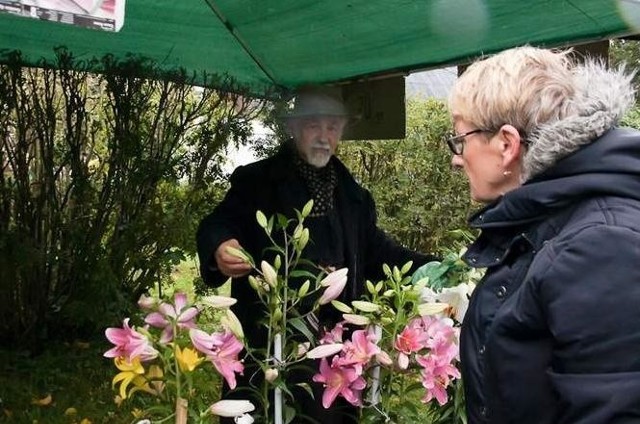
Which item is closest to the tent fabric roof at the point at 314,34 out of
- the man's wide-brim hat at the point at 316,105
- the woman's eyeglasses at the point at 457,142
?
the man's wide-brim hat at the point at 316,105

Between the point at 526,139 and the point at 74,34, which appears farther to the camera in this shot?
the point at 74,34

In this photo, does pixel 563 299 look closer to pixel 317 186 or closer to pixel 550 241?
pixel 550 241

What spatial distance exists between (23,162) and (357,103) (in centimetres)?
216

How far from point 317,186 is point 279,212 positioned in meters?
0.17

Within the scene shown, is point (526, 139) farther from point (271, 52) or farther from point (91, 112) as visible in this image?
point (91, 112)

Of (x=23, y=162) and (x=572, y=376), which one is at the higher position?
(x=23, y=162)

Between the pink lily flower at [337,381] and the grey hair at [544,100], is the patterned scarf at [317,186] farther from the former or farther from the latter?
the grey hair at [544,100]

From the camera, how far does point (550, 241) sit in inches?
42.2

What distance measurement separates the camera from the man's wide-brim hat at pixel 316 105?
252cm

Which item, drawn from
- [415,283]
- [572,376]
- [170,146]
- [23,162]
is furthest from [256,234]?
[23,162]

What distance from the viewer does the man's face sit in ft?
8.03

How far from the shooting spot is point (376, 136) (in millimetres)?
3205

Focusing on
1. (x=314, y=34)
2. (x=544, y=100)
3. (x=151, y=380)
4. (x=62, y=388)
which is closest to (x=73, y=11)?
(x=151, y=380)

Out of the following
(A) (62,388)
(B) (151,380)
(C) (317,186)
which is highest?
(C) (317,186)
